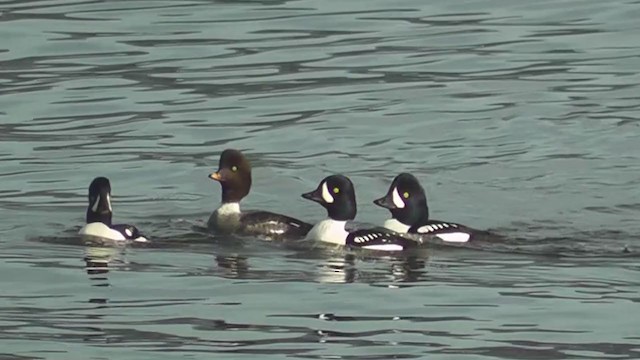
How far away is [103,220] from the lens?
18750mm

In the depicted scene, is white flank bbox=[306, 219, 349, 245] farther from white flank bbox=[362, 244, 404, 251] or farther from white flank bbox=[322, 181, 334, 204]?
white flank bbox=[362, 244, 404, 251]

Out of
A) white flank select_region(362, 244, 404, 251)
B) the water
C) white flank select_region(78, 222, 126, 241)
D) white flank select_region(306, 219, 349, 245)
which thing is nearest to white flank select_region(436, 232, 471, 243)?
the water

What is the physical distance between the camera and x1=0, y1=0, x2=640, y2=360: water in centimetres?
1473

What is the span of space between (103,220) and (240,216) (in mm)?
1324

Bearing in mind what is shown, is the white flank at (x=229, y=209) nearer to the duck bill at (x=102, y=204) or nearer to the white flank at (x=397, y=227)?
the duck bill at (x=102, y=204)

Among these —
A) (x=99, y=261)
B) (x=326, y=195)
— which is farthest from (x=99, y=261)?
(x=326, y=195)

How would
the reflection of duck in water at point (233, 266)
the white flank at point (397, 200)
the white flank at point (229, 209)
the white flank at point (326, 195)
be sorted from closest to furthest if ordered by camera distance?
the reflection of duck in water at point (233, 266), the white flank at point (326, 195), the white flank at point (397, 200), the white flank at point (229, 209)

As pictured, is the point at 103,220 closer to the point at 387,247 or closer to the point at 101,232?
the point at 101,232

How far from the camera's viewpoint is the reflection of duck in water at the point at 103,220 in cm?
1859

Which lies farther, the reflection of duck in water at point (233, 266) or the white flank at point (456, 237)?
the white flank at point (456, 237)

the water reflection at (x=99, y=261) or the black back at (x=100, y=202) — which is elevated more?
the black back at (x=100, y=202)

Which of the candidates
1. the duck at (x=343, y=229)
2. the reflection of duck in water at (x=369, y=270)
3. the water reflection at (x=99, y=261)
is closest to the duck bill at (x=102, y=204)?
the water reflection at (x=99, y=261)

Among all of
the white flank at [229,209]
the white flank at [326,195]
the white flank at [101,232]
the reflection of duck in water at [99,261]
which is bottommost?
the reflection of duck in water at [99,261]

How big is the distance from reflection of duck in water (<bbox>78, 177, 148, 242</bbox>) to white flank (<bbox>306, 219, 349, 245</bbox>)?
1.44 metres
